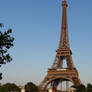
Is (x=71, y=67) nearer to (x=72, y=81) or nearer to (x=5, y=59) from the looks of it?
(x=72, y=81)

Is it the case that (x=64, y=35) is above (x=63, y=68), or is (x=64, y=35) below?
above

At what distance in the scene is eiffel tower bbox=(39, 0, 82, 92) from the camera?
89250 millimetres

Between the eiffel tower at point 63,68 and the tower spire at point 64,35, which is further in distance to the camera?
the tower spire at point 64,35

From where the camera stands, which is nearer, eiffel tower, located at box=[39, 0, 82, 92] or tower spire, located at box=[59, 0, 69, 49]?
eiffel tower, located at box=[39, 0, 82, 92]

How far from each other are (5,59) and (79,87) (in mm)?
64430

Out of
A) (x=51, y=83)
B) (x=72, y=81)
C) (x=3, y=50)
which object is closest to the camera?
(x=3, y=50)

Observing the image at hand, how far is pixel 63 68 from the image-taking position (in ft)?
302

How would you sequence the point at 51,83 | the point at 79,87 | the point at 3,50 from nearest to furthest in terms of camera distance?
the point at 3,50
the point at 79,87
the point at 51,83

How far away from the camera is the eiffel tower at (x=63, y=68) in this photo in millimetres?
89250

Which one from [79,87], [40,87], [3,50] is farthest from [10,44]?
[40,87]

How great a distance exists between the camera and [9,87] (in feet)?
315

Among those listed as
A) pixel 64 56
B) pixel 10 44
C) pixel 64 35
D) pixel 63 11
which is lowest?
pixel 10 44

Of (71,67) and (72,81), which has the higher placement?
(71,67)

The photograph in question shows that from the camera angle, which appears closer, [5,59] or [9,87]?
[5,59]
